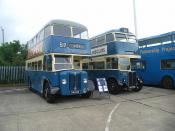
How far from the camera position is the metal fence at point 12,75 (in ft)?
64.3

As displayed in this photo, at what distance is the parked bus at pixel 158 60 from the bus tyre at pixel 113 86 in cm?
235

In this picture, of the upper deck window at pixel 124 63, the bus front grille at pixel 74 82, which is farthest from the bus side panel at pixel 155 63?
the bus front grille at pixel 74 82

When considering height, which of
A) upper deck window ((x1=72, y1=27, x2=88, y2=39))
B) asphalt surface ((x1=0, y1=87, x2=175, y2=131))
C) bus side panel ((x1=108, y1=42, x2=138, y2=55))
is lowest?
asphalt surface ((x1=0, y1=87, x2=175, y2=131))

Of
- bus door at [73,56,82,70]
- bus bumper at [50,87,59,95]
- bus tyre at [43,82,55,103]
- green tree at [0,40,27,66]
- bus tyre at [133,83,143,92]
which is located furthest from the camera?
green tree at [0,40,27,66]

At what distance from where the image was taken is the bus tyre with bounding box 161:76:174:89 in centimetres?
1474

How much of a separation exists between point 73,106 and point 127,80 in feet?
15.2

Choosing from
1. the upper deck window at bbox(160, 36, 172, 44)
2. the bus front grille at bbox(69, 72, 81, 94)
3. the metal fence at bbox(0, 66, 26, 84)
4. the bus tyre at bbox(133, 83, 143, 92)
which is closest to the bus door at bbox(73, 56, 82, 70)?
the bus front grille at bbox(69, 72, 81, 94)

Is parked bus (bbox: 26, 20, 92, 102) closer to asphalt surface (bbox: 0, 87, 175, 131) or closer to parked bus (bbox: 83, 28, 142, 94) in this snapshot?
asphalt surface (bbox: 0, 87, 175, 131)

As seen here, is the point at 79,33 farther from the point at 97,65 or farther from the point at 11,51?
the point at 11,51

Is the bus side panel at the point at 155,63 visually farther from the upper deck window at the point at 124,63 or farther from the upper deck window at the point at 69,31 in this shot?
the upper deck window at the point at 69,31

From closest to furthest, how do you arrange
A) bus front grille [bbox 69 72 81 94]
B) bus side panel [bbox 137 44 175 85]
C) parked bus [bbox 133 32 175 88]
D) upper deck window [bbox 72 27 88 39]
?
bus front grille [bbox 69 72 81 94] → upper deck window [bbox 72 27 88 39] → parked bus [bbox 133 32 175 88] → bus side panel [bbox 137 44 175 85]

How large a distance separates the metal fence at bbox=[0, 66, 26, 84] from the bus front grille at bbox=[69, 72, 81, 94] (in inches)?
440

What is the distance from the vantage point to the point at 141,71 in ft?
57.3

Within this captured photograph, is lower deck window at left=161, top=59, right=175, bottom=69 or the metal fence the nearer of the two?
lower deck window at left=161, top=59, right=175, bottom=69
